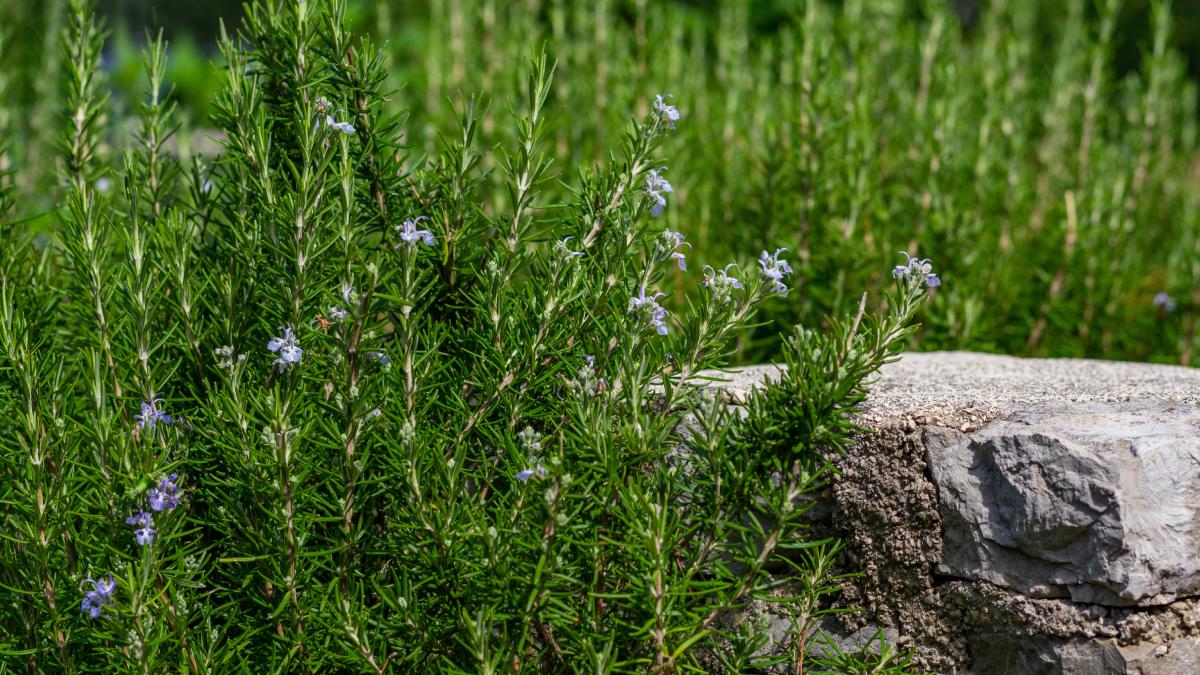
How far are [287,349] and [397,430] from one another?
24 cm

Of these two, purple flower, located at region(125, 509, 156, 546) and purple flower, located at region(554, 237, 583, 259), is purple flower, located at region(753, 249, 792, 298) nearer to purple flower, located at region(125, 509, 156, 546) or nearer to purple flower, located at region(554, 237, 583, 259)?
purple flower, located at region(554, 237, 583, 259)

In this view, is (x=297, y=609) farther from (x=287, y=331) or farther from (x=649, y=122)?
(x=649, y=122)

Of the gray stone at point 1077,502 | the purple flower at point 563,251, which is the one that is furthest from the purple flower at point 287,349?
the gray stone at point 1077,502

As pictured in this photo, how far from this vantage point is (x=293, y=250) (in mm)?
1859

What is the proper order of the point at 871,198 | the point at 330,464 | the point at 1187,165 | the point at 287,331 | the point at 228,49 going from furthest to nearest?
the point at 1187,165, the point at 871,198, the point at 228,49, the point at 330,464, the point at 287,331

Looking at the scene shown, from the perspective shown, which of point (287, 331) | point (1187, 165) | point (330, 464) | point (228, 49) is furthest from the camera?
point (1187, 165)

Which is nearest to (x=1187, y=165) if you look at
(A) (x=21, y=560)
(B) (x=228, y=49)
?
(B) (x=228, y=49)

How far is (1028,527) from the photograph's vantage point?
6.27 ft

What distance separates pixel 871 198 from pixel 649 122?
1.75 metres

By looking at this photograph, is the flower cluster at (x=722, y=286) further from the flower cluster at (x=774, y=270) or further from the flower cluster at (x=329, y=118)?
the flower cluster at (x=329, y=118)

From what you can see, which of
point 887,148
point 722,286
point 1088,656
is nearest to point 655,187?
point 722,286

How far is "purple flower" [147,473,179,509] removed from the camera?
169 centimetres

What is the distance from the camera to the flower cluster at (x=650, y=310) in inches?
69.9

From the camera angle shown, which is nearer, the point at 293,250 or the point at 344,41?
the point at 293,250
